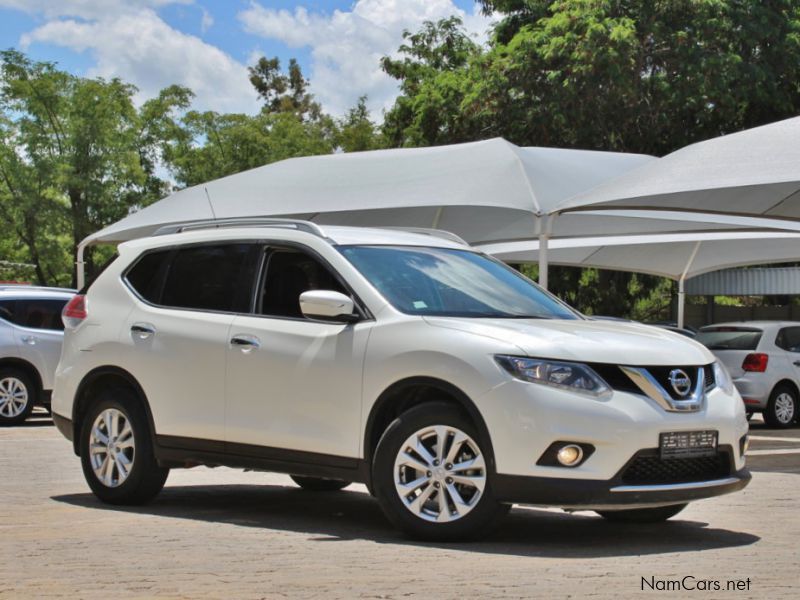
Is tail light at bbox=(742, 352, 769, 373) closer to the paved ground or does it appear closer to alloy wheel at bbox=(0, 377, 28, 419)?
the paved ground

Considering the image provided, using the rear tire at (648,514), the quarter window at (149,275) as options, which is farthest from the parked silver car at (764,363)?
the quarter window at (149,275)

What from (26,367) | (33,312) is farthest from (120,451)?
(33,312)

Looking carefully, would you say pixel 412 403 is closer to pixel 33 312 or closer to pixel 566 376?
pixel 566 376

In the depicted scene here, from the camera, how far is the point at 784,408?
19875 mm

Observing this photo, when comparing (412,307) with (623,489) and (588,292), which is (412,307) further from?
(588,292)

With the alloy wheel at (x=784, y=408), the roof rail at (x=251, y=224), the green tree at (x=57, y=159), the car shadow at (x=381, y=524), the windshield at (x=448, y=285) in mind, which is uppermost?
the green tree at (x=57, y=159)

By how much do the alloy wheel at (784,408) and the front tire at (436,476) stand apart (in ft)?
44.0

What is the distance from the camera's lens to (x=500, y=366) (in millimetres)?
7160

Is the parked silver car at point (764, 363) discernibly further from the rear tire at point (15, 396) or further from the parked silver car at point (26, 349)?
the rear tire at point (15, 396)

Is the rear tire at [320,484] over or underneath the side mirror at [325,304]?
underneath

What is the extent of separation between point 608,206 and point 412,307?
10.8 meters

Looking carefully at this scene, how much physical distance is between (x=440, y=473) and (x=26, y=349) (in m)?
12.2

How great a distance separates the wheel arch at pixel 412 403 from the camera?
283 inches

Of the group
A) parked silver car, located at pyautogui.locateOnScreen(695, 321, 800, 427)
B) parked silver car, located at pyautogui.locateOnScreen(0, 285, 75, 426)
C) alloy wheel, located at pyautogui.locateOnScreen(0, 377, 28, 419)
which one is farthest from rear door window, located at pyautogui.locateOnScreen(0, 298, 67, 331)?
parked silver car, located at pyautogui.locateOnScreen(695, 321, 800, 427)
